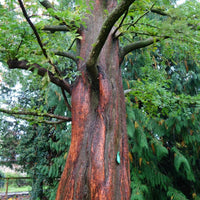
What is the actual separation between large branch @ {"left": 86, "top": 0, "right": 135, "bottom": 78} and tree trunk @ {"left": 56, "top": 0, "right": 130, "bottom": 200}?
0.30ft

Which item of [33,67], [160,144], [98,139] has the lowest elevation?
[98,139]

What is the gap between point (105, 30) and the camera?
1430 millimetres

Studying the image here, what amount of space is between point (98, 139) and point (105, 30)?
879 mm

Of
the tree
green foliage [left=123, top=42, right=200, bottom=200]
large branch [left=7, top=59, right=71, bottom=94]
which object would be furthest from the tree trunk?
green foliage [left=123, top=42, right=200, bottom=200]

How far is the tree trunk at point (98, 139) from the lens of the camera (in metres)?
1.40

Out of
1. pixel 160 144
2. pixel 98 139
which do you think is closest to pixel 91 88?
pixel 98 139

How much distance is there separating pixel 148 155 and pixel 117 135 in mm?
2670

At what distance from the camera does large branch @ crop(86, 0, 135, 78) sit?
4.12ft

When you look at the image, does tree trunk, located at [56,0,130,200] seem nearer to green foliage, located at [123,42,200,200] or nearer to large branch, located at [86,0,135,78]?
large branch, located at [86,0,135,78]

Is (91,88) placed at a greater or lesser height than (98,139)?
A: greater

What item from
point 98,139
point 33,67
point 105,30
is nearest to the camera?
point 105,30

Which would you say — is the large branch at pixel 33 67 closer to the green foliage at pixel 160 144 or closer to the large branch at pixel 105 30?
the large branch at pixel 105 30

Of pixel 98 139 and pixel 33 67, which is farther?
pixel 33 67

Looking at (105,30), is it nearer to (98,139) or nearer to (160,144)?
(98,139)
